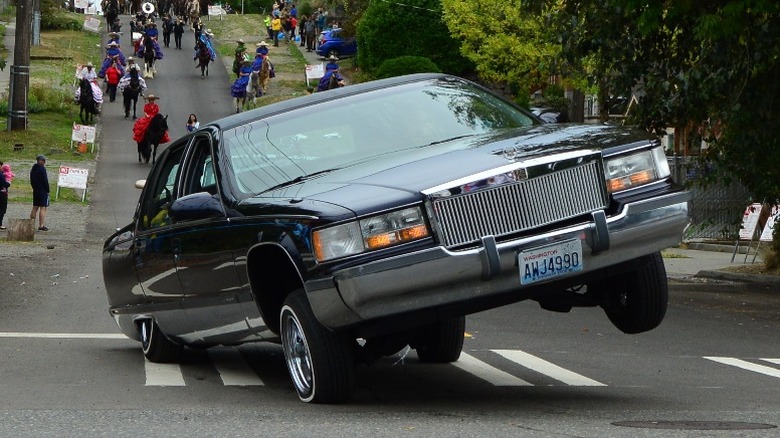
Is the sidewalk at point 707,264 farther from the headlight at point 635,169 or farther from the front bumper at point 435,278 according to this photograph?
the front bumper at point 435,278

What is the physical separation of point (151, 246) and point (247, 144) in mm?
1343

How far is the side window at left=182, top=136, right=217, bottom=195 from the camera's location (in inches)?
372

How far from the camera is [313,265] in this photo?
7.73 m

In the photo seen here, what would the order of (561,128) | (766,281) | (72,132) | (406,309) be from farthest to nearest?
1. (72,132)
2. (766,281)
3. (561,128)
4. (406,309)

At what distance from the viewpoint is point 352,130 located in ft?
30.6

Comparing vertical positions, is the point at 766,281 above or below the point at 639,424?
below

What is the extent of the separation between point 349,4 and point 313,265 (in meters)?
66.0

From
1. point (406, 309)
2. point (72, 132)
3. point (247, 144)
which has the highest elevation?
point (247, 144)

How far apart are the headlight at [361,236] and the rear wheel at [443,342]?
9.14 ft

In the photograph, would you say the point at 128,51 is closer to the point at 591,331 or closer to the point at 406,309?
the point at 591,331

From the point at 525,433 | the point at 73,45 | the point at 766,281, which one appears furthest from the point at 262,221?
the point at 73,45

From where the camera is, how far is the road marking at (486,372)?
385 inches

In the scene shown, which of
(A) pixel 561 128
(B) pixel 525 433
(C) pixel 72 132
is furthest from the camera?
(C) pixel 72 132

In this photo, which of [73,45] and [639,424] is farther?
[73,45]
